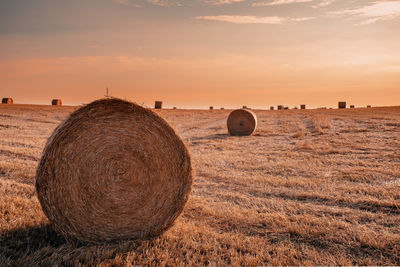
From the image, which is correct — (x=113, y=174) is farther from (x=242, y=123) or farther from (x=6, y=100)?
(x=6, y=100)

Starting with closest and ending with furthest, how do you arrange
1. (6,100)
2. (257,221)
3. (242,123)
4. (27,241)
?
(27,241) → (257,221) → (242,123) → (6,100)

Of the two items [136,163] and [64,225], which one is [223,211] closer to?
[136,163]

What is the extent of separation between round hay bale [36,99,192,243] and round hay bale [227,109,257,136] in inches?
580

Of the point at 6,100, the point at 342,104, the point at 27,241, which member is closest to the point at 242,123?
the point at 27,241

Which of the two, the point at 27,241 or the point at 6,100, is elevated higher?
the point at 6,100

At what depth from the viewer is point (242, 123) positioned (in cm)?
1950

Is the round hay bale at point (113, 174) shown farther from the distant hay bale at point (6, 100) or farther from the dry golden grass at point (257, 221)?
the distant hay bale at point (6, 100)

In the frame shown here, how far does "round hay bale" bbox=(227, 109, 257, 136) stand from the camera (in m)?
19.4

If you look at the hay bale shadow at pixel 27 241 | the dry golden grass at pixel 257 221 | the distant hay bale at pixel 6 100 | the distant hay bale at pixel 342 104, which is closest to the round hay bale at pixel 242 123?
the dry golden grass at pixel 257 221

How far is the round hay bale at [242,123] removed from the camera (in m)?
19.4

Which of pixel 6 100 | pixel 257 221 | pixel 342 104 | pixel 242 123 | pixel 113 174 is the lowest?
pixel 257 221

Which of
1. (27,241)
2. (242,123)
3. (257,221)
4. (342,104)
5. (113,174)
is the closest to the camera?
(27,241)

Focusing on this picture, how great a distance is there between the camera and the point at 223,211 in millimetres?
5930

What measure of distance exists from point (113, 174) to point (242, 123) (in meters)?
15.2
